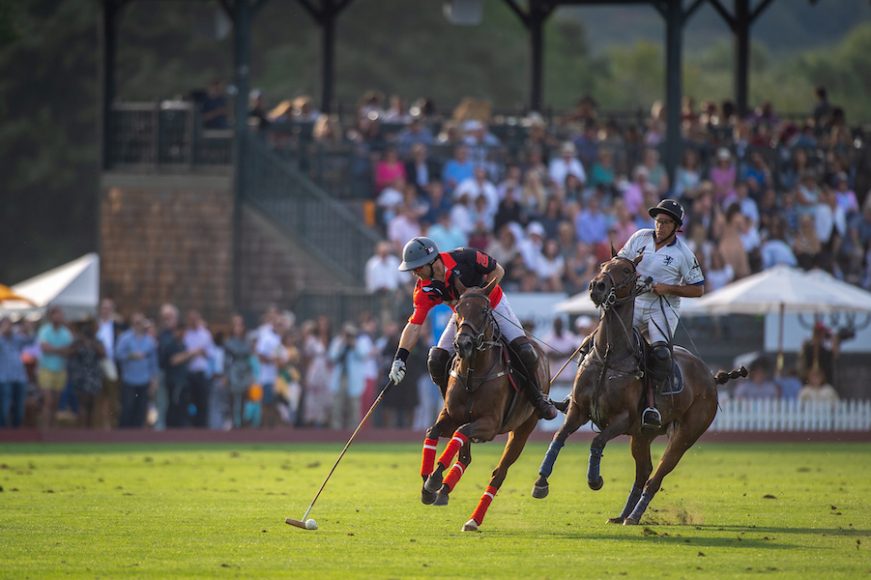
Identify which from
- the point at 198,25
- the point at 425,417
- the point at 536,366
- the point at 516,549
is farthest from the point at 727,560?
the point at 198,25

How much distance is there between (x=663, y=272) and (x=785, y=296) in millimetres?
12362

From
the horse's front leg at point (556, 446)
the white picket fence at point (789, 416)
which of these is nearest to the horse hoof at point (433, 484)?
the horse's front leg at point (556, 446)

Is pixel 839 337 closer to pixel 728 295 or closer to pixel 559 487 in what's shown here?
pixel 728 295

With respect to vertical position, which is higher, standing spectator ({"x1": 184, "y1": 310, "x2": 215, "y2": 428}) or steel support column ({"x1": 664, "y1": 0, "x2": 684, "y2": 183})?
steel support column ({"x1": 664, "y1": 0, "x2": 684, "y2": 183})

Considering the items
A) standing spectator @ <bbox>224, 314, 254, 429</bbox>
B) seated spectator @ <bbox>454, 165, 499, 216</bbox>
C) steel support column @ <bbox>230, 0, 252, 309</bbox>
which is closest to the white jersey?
standing spectator @ <bbox>224, 314, 254, 429</bbox>

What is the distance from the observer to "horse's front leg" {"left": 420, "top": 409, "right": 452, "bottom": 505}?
13648 mm

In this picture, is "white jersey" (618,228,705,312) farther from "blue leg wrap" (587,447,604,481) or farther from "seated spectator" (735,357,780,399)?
"seated spectator" (735,357,780,399)

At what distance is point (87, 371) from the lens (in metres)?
27.0

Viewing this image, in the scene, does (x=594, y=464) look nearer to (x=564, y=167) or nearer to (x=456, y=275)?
(x=456, y=275)

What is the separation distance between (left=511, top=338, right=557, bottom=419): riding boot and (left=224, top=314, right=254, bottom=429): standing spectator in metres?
13.2

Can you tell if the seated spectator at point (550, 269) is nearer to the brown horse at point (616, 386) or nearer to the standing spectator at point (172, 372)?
the standing spectator at point (172, 372)

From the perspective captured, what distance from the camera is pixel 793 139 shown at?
32875 millimetres

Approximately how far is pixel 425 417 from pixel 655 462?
8.08 m

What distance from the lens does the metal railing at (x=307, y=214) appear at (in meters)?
29.4
